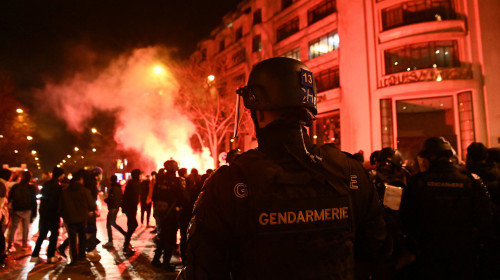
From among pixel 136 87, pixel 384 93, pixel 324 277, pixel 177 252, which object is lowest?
pixel 177 252

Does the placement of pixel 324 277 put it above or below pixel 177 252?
above

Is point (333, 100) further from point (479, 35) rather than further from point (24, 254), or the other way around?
point (24, 254)

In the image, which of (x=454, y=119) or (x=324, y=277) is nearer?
(x=324, y=277)

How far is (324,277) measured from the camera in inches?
55.7

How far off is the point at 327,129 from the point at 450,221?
20056 millimetres

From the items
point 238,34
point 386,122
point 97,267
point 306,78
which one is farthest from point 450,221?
point 238,34

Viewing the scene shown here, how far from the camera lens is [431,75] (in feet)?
58.0

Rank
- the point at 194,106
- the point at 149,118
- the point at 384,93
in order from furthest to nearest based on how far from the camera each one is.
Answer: the point at 149,118 → the point at 194,106 → the point at 384,93

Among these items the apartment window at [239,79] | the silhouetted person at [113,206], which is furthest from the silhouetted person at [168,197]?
the apartment window at [239,79]

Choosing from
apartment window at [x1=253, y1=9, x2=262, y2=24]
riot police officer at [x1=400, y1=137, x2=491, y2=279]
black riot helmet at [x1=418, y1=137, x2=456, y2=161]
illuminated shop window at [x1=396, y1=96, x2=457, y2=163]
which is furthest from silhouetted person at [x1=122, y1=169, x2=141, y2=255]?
apartment window at [x1=253, y1=9, x2=262, y2=24]

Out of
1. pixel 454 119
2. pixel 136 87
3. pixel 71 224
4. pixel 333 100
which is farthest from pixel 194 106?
pixel 71 224

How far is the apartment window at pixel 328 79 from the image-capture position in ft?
74.0

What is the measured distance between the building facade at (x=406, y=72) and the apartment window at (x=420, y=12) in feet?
0.16

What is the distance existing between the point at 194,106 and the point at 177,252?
58.8 ft
